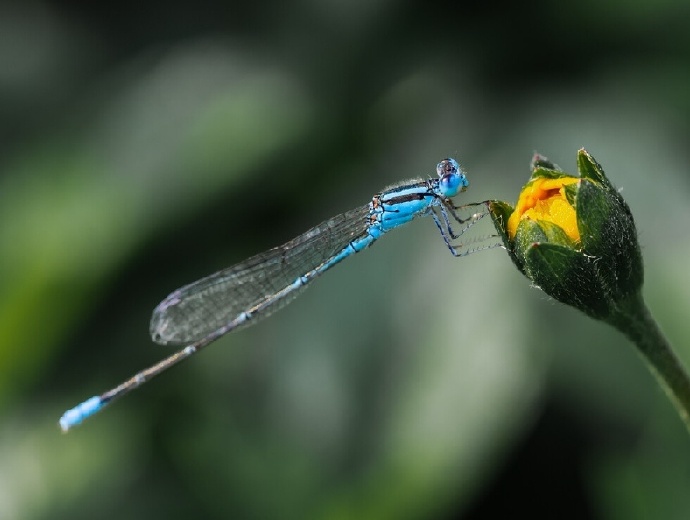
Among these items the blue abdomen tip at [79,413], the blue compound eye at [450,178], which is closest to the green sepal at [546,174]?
the blue compound eye at [450,178]

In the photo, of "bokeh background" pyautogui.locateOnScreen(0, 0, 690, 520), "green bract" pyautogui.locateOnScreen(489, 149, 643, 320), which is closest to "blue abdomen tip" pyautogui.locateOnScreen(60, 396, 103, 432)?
"bokeh background" pyautogui.locateOnScreen(0, 0, 690, 520)

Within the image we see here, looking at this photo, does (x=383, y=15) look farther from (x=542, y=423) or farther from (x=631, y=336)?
(x=631, y=336)

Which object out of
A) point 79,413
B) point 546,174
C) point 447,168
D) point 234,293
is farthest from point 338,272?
point 546,174

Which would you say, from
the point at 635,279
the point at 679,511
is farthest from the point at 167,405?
the point at 635,279

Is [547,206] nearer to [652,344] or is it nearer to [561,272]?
[561,272]

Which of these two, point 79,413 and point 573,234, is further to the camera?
point 79,413

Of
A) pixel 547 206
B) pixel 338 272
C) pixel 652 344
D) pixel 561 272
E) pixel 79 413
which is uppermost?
pixel 338 272
